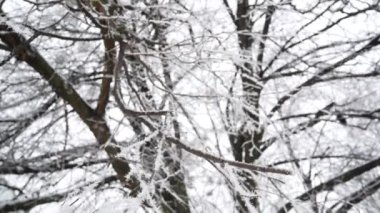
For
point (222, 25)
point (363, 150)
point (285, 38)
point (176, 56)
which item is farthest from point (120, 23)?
point (363, 150)

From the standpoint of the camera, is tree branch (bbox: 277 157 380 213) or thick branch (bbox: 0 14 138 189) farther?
tree branch (bbox: 277 157 380 213)

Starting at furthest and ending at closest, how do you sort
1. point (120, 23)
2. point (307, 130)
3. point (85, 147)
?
1. point (307, 130)
2. point (85, 147)
3. point (120, 23)

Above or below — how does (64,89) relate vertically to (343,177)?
above

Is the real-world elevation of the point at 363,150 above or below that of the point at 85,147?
below

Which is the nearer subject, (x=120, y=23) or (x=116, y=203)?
(x=116, y=203)

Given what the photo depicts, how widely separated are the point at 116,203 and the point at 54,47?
395 cm

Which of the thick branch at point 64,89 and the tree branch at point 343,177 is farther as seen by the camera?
the tree branch at point 343,177

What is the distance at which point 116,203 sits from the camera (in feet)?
5.65

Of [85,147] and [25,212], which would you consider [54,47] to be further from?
[25,212]

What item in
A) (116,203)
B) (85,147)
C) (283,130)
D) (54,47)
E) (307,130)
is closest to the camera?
(116,203)

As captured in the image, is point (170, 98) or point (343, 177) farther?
point (343, 177)

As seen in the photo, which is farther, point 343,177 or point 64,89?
point 343,177

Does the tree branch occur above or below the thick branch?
below

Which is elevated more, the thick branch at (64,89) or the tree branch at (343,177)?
the thick branch at (64,89)
